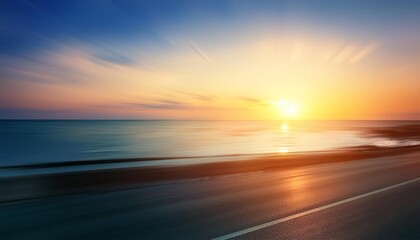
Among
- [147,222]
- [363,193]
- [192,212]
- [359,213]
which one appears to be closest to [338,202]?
[359,213]

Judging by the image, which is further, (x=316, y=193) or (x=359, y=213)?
(x=316, y=193)

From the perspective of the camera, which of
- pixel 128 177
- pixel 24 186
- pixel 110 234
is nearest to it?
pixel 110 234

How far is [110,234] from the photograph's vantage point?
5402mm

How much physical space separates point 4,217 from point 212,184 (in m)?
5.71

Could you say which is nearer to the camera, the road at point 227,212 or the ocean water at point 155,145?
the road at point 227,212

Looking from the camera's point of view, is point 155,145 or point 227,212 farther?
point 155,145

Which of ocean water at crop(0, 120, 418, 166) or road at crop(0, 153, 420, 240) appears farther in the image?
ocean water at crop(0, 120, 418, 166)

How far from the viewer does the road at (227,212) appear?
5.48m

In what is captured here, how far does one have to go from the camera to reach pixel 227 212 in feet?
22.4

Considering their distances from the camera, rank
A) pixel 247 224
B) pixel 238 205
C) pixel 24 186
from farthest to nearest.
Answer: pixel 24 186
pixel 238 205
pixel 247 224

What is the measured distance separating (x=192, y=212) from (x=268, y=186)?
3.82 m

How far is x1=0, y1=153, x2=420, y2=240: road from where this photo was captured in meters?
5.48

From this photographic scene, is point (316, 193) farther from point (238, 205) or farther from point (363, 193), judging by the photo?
point (238, 205)

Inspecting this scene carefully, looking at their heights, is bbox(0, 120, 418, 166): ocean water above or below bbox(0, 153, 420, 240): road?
below
